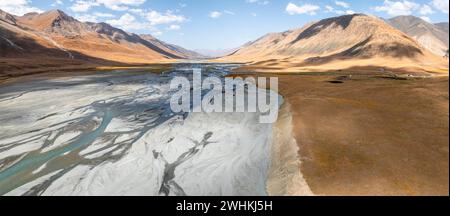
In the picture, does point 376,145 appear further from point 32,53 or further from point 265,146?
point 32,53

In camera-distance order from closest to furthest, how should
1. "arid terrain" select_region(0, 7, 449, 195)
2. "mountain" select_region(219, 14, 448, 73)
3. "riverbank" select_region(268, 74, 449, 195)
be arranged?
"riverbank" select_region(268, 74, 449, 195) → "arid terrain" select_region(0, 7, 449, 195) → "mountain" select_region(219, 14, 448, 73)

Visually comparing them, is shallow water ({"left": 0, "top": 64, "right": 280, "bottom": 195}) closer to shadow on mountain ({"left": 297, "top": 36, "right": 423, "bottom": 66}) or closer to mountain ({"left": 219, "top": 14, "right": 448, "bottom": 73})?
mountain ({"left": 219, "top": 14, "right": 448, "bottom": 73})

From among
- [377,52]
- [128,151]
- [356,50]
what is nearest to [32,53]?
[356,50]

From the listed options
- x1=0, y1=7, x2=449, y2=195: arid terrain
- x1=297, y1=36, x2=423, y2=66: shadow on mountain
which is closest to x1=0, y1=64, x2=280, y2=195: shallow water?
x1=0, y1=7, x2=449, y2=195: arid terrain

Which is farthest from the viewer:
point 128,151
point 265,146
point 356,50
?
point 356,50
